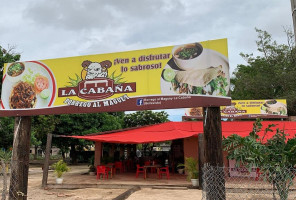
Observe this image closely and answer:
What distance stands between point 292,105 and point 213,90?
2043 cm

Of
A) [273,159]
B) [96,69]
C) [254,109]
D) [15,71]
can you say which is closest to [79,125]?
[254,109]

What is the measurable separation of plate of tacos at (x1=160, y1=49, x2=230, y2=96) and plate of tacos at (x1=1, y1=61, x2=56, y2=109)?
263 centimetres

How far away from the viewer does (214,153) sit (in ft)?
16.4

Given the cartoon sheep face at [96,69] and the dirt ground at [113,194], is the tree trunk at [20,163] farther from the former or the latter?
the dirt ground at [113,194]

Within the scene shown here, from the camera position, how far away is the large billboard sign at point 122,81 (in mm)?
5465

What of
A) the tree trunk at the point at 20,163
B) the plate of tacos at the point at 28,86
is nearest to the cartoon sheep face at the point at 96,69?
the plate of tacos at the point at 28,86

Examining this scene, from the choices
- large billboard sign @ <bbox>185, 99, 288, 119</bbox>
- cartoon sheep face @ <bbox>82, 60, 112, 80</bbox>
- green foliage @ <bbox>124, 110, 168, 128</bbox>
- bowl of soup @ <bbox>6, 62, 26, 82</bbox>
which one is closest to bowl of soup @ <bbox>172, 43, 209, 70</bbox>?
cartoon sheep face @ <bbox>82, 60, 112, 80</bbox>

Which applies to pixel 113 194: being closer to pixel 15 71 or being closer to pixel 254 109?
pixel 15 71

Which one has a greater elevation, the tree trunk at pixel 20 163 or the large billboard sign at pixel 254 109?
the large billboard sign at pixel 254 109

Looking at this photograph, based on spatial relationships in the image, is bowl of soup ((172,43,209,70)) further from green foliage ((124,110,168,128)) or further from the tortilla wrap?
green foliage ((124,110,168,128))

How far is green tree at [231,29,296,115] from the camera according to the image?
24453 mm

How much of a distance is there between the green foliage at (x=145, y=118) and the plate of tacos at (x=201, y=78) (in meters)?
21.7

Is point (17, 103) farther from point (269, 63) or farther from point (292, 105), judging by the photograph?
point (269, 63)

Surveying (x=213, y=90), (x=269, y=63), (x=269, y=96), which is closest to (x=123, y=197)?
(x=213, y=90)
